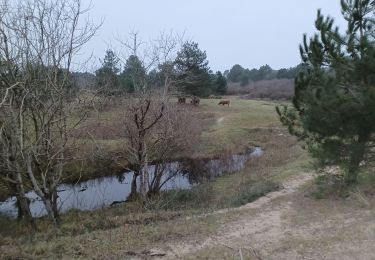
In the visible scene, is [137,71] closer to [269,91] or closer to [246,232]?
[246,232]

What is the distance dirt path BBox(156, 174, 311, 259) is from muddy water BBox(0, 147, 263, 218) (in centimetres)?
667

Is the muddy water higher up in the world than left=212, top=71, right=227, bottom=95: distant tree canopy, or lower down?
lower down

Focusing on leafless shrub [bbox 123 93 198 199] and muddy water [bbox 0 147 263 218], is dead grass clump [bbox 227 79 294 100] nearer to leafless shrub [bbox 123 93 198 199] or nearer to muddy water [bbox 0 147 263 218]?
muddy water [bbox 0 147 263 218]

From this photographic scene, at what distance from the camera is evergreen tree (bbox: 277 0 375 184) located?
8.29m

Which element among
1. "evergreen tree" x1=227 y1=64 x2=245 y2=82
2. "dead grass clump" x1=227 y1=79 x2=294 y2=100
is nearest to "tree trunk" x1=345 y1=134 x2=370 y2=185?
"dead grass clump" x1=227 y1=79 x2=294 y2=100

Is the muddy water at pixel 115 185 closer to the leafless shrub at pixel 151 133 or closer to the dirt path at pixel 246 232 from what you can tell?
the leafless shrub at pixel 151 133

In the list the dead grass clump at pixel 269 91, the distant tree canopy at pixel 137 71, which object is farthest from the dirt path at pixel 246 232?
the dead grass clump at pixel 269 91

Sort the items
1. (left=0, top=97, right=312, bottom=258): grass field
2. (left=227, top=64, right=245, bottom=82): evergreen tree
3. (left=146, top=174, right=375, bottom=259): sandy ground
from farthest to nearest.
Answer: (left=227, top=64, right=245, bottom=82): evergreen tree < (left=0, top=97, right=312, bottom=258): grass field < (left=146, top=174, right=375, bottom=259): sandy ground

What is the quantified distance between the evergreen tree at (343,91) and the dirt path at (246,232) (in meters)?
1.79

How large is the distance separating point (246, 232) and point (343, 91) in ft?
12.4

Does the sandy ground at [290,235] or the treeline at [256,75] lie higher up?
the treeline at [256,75]

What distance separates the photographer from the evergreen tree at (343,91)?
8.29 m

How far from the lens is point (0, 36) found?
8.88 metres

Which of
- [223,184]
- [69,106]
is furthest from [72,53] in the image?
[223,184]
